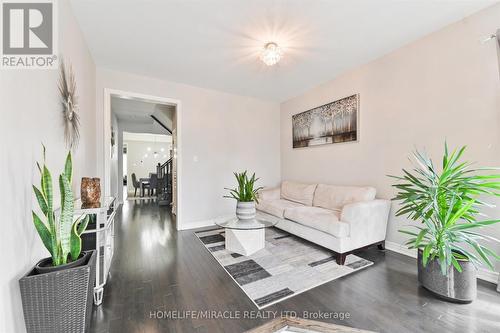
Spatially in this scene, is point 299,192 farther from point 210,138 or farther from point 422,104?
point 422,104

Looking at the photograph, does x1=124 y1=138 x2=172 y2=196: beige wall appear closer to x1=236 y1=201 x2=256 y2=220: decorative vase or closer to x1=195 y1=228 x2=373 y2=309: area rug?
x1=236 y1=201 x2=256 y2=220: decorative vase

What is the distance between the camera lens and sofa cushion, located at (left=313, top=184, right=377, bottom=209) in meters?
2.66

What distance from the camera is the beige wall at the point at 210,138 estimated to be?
3262 mm

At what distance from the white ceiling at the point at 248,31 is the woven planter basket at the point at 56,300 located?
2150mm

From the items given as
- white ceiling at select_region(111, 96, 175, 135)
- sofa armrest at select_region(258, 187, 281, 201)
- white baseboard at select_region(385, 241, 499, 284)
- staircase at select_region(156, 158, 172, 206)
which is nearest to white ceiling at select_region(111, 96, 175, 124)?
white ceiling at select_region(111, 96, 175, 135)

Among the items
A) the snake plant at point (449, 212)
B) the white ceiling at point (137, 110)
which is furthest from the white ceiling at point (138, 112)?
the snake plant at point (449, 212)

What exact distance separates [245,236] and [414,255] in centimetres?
199

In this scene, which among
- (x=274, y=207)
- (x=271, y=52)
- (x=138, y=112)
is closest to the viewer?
(x=271, y=52)

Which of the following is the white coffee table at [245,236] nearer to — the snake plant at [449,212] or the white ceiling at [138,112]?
the snake plant at [449,212]

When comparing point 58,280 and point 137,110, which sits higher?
point 137,110

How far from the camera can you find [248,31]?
7.09 ft

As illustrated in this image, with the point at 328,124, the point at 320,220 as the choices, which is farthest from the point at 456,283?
the point at 328,124

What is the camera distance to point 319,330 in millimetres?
1322

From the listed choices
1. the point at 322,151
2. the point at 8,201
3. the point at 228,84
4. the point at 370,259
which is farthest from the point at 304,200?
the point at 8,201
